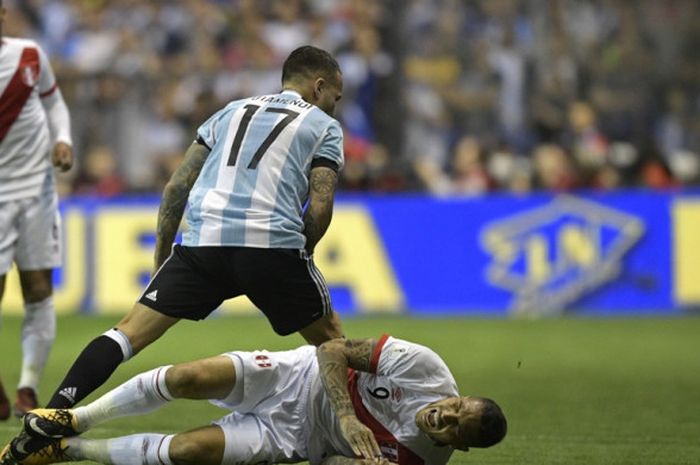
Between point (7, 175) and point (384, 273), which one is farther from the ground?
point (7, 175)

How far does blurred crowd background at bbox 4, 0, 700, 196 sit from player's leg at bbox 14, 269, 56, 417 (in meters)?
8.11

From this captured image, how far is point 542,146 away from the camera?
16.4 metres

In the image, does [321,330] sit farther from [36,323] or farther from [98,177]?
[98,177]

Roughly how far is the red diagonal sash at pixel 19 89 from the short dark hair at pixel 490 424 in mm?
3787

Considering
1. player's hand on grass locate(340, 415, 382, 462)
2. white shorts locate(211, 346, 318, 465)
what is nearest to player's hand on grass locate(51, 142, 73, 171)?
white shorts locate(211, 346, 318, 465)

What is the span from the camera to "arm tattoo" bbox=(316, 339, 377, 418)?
573 cm

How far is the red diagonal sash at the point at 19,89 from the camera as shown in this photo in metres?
8.05

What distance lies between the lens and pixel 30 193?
26.6ft

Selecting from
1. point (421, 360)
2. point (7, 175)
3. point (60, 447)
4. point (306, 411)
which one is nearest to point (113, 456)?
point (60, 447)

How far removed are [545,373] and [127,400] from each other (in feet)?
17.8

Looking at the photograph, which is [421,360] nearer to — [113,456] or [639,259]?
[113,456]

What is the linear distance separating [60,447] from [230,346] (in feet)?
21.6

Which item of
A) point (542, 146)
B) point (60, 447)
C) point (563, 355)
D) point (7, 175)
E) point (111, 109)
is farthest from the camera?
point (111, 109)

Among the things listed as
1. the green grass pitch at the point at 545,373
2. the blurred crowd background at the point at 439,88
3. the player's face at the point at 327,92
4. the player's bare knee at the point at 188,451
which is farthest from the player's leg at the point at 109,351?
the blurred crowd background at the point at 439,88
